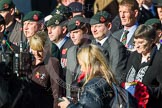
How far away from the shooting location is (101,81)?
22.7 ft

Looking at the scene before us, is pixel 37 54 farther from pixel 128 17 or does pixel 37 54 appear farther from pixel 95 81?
pixel 95 81

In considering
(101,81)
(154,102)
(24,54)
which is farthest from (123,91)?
(24,54)

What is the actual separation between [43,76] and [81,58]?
2.05 metres

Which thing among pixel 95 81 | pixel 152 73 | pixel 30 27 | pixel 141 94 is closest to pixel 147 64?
pixel 152 73

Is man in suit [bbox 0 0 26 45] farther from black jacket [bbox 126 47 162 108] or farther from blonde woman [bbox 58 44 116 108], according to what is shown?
blonde woman [bbox 58 44 116 108]

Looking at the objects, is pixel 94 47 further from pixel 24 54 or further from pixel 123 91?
pixel 24 54

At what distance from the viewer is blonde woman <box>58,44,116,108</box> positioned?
6.80 meters

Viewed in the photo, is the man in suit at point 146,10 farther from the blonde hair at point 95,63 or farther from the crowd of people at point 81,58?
the blonde hair at point 95,63

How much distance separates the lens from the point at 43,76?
9000 millimetres

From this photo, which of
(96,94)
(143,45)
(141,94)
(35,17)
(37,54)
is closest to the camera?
(96,94)

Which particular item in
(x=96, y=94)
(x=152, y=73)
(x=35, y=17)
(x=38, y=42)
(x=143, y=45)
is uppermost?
(x=35, y=17)

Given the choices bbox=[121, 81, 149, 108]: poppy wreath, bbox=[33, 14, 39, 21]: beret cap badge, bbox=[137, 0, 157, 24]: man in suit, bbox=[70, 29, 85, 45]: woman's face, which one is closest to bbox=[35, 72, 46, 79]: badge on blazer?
bbox=[70, 29, 85, 45]: woman's face

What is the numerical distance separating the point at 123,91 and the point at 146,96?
2.60 ft

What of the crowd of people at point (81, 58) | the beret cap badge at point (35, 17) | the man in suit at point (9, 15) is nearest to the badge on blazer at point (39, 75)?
the crowd of people at point (81, 58)
